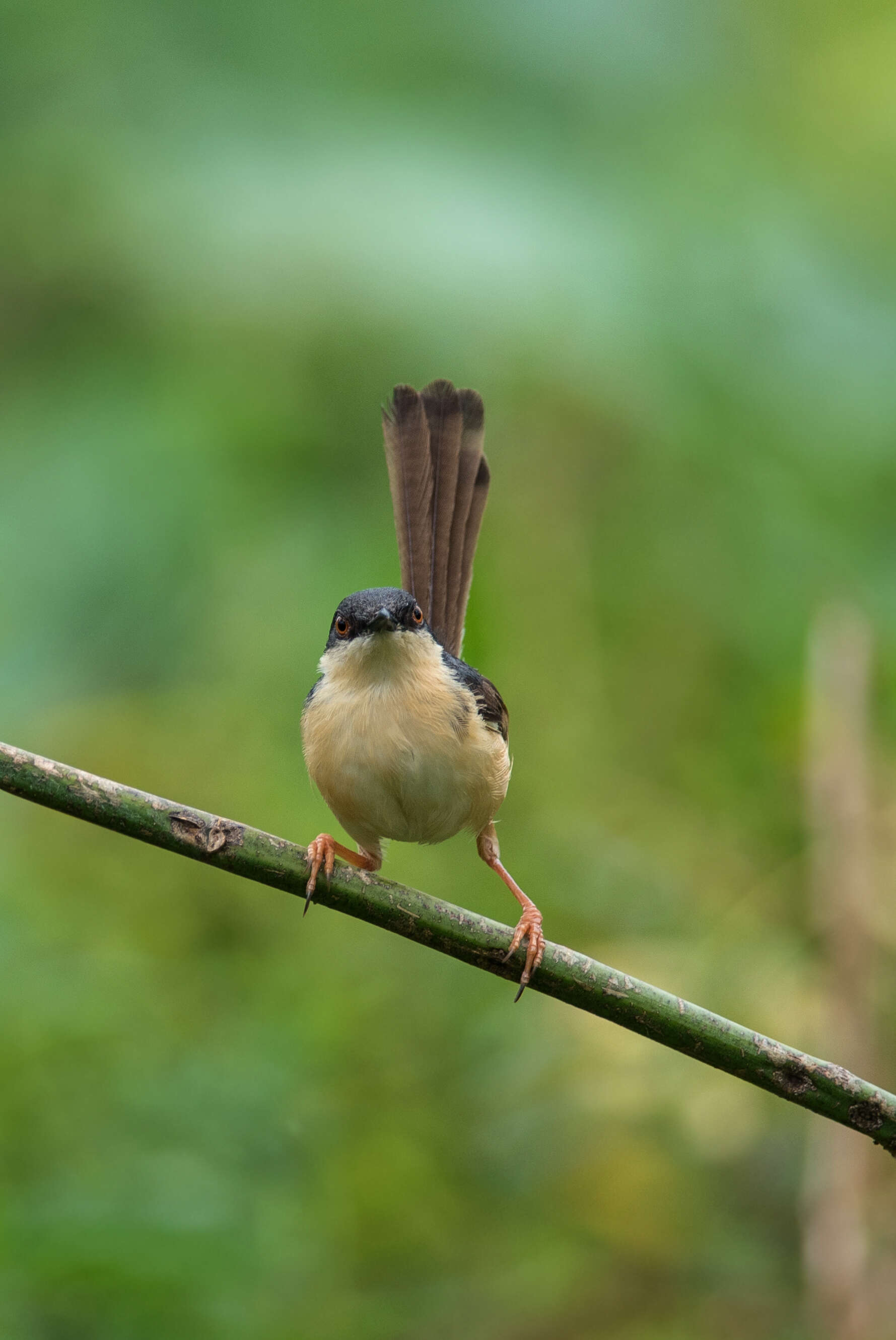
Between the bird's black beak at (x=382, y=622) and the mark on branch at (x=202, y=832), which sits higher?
the bird's black beak at (x=382, y=622)

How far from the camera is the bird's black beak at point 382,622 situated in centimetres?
330

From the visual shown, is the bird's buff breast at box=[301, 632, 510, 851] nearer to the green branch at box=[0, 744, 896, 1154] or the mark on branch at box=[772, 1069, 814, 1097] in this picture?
the green branch at box=[0, 744, 896, 1154]

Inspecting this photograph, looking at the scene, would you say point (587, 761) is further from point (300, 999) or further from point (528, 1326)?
point (528, 1326)

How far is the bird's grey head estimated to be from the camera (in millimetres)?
3324

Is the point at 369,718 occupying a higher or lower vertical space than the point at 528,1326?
higher

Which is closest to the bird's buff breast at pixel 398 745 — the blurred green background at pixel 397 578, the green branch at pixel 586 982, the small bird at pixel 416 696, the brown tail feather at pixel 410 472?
the small bird at pixel 416 696

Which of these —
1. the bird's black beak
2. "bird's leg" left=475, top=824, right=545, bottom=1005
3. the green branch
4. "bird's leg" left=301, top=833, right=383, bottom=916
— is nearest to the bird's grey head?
the bird's black beak

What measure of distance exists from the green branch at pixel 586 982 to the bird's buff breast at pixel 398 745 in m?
1.12

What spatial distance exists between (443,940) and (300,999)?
214 cm

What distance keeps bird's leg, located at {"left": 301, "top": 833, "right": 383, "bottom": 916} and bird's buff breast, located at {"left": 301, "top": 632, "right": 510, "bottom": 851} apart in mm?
130

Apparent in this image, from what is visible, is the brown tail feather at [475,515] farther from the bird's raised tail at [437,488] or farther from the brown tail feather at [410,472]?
the brown tail feather at [410,472]

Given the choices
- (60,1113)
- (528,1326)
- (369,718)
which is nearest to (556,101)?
(369,718)

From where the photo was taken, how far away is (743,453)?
340 centimetres

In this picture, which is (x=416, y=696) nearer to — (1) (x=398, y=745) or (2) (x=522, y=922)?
(1) (x=398, y=745)
